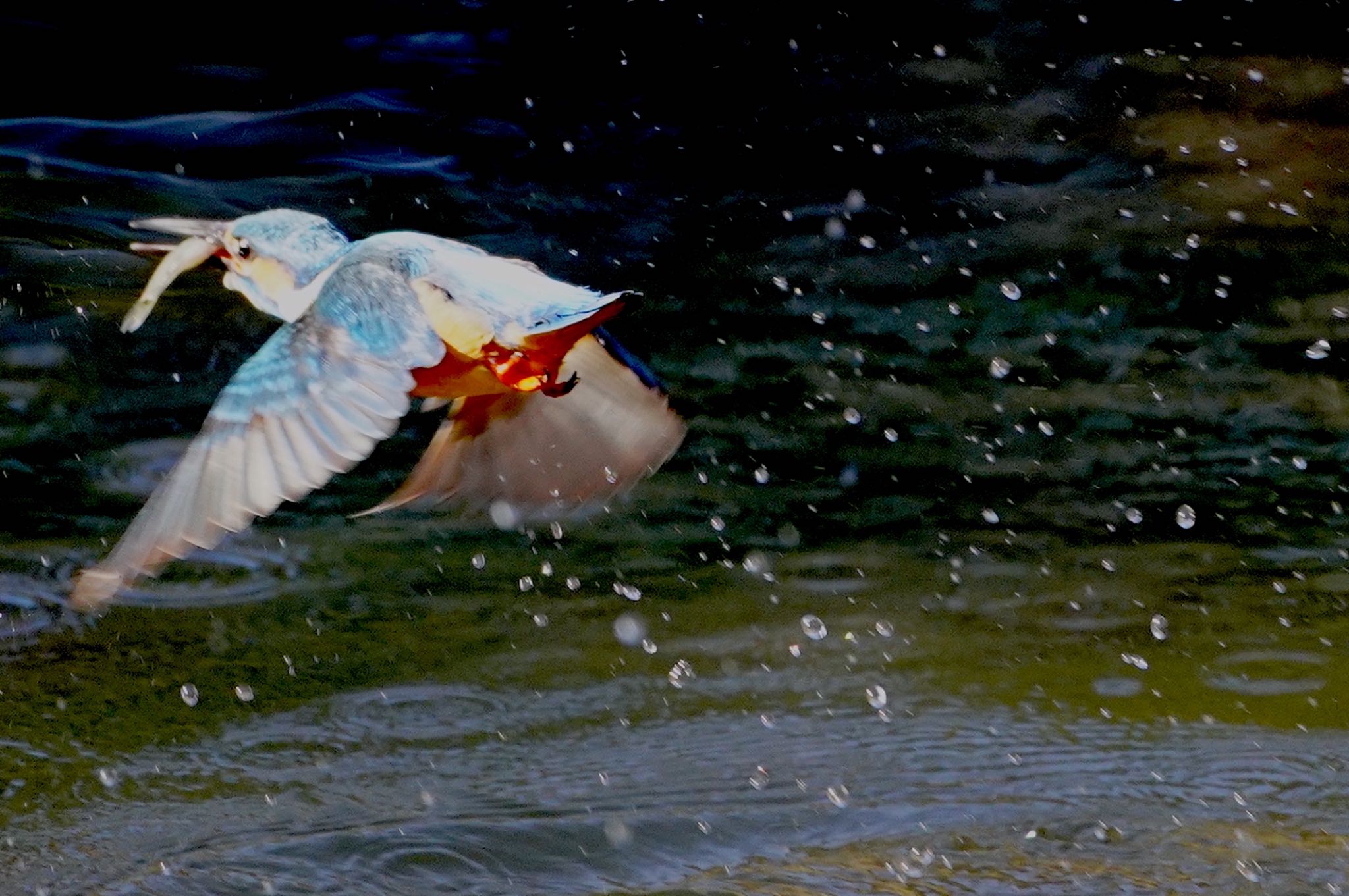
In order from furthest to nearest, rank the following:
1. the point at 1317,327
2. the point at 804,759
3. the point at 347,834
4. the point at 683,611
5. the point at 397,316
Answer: the point at 1317,327 → the point at 683,611 → the point at 804,759 → the point at 347,834 → the point at 397,316

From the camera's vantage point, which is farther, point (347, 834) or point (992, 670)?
point (992, 670)

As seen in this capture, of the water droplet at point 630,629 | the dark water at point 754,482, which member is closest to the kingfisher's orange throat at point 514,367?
the dark water at point 754,482

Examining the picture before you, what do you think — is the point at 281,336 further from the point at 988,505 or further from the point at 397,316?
the point at 988,505

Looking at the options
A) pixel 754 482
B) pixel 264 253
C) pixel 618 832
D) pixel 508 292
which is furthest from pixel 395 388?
pixel 754 482

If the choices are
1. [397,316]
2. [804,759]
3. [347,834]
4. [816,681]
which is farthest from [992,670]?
[397,316]

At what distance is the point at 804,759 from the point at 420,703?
83 centimetres

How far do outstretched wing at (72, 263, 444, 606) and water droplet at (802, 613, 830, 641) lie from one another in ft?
5.61

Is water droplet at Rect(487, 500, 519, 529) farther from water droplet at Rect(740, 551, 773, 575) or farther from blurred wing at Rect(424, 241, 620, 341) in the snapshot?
water droplet at Rect(740, 551, 773, 575)

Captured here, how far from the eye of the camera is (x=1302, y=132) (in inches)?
208

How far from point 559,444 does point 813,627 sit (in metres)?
1.38

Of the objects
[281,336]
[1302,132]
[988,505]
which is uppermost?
[281,336]

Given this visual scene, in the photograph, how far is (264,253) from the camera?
2.32m

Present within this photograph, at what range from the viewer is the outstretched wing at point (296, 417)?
1.94 metres

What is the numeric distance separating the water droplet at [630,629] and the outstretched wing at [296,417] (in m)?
1.57
